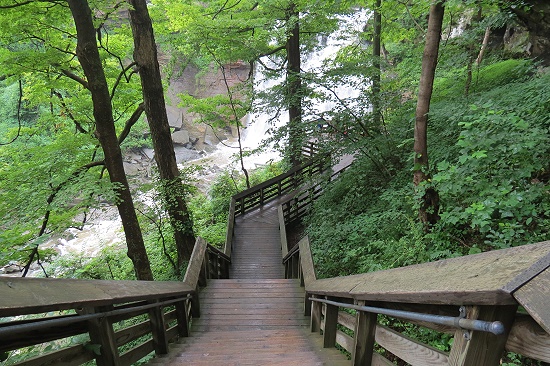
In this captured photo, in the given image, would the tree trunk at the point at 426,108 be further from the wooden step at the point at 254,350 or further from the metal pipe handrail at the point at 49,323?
the metal pipe handrail at the point at 49,323

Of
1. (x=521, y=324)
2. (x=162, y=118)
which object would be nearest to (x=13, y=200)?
(x=162, y=118)

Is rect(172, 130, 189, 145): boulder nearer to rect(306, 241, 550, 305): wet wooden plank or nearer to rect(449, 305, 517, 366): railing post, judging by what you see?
rect(306, 241, 550, 305): wet wooden plank

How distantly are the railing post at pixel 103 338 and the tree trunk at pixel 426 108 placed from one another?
379 cm

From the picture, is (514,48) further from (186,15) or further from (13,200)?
(13,200)

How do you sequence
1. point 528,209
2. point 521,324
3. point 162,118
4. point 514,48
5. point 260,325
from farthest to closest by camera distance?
1. point 514,48
2. point 162,118
3. point 260,325
4. point 528,209
5. point 521,324

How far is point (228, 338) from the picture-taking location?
3980 millimetres

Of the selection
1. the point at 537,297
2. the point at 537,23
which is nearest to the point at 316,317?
the point at 537,297

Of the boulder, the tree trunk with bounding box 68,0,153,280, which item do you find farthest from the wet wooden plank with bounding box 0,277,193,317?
the boulder

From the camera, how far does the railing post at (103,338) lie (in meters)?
2.03

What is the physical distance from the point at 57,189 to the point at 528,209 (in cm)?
661

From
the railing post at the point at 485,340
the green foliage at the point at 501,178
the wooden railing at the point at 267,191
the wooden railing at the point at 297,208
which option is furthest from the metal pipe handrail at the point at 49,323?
the wooden railing at the point at 297,208

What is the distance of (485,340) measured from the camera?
1.13 m

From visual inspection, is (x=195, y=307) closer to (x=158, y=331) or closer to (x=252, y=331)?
(x=252, y=331)

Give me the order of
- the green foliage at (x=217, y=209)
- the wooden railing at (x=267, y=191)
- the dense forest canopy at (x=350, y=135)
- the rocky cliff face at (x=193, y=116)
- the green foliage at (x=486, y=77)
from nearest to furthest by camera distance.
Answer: the dense forest canopy at (x=350, y=135)
the green foliage at (x=486, y=77)
the wooden railing at (x=267, y=191)
the green foliage at (x=217, y=209)
the rocky cliff face at (x=193, y=116)
